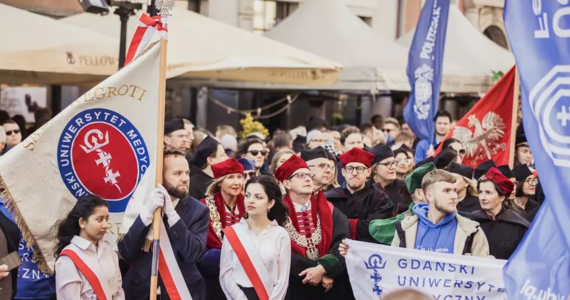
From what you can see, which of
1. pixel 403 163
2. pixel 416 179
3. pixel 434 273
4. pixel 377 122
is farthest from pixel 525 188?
pixel 377 122

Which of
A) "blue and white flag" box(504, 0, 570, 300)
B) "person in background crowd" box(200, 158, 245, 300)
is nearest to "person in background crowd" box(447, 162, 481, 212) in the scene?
"person in background crowd" box(200, 158, 245, 300)

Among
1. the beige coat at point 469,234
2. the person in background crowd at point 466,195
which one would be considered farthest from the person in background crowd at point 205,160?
the beige coat at point 469,234

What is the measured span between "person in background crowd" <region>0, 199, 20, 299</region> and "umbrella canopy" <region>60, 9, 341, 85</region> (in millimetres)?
4830

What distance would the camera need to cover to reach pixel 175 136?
29.8 ft

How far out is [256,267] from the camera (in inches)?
257

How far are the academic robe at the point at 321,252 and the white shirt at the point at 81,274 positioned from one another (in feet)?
4.54

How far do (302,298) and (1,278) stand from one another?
2.15 m

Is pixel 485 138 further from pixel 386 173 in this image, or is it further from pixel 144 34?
pixel 144 34

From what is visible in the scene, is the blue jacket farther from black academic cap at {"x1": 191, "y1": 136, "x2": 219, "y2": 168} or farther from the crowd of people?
black academic cap at {"x1": 191, "y1": 136, "x2": 219, "y2": 168}

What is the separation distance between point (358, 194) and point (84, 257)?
106 inches

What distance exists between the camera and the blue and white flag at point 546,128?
11.9 feet

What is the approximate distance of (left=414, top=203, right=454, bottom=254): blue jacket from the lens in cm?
676

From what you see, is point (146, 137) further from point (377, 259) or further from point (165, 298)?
point (377, 259)

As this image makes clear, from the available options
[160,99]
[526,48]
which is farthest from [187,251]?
[526,48]
